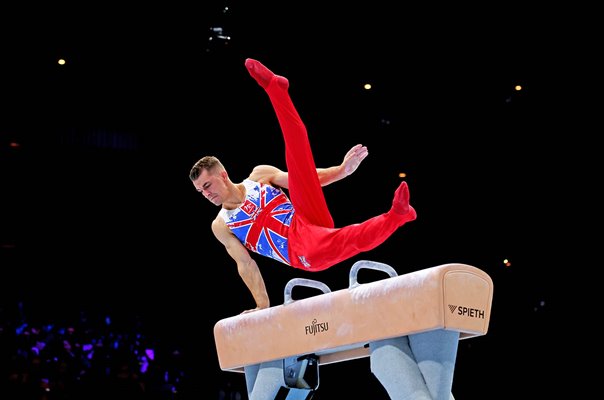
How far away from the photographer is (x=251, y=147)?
9.43m

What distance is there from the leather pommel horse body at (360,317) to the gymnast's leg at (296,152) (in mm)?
612

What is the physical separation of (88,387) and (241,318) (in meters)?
4.13

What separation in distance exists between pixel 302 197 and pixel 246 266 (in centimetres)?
70

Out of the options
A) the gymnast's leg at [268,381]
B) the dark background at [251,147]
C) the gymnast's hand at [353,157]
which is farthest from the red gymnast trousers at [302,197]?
the dark background at [251,147]

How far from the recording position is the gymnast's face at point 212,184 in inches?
200

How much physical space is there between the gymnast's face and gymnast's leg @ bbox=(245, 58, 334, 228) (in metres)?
0.52

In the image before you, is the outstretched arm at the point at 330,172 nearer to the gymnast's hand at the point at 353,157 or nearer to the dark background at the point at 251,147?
the gymnast's hand at the point at 353,157

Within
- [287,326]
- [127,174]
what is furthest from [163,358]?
[287,326]

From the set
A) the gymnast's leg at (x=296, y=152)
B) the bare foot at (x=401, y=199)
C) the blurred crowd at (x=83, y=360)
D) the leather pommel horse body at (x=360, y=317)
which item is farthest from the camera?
the blurred crowd at (x=83, y=360)

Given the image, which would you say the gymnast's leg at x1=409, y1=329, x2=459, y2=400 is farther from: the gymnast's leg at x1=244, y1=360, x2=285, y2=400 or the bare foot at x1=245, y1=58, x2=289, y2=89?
the bare foot at x1=245, y1=58, x2=289, y2=89

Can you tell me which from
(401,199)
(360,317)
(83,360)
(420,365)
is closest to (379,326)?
(360,317)

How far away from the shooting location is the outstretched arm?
5258 mm

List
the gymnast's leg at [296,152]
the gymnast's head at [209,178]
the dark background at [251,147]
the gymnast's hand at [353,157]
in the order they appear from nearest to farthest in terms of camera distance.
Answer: the gymnast's leg at [296,152]
the gymnast's head at [209,178]
the gymnast's hand at [353,157]
the dark background at [251,147]

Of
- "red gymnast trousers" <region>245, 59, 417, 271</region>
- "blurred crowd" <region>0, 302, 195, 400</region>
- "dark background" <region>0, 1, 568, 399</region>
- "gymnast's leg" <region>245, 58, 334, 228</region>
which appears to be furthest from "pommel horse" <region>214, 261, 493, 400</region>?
"dark background" <region>0, 1, 568, 399</region>
